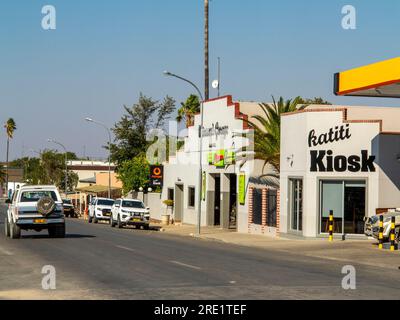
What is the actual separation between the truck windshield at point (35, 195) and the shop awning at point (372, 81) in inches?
488

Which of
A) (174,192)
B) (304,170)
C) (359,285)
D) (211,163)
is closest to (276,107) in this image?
(211,163)

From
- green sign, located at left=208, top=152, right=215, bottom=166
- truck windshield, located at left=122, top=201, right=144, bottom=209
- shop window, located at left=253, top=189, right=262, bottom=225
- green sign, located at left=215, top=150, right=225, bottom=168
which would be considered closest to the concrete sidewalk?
shop window, located at left=253, top=189, right=262, bottom=225

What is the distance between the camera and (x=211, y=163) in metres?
52.2

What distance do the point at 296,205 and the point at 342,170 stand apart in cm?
342

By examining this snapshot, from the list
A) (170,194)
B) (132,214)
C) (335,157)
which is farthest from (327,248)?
(170,194)

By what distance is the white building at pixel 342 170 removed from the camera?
3528cm

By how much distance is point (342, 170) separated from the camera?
3578cm

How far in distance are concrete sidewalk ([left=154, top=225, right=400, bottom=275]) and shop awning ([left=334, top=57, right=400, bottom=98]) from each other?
20.2ft

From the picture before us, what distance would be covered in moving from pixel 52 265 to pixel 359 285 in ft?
26.7

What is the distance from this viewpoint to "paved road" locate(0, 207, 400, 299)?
1545 cm

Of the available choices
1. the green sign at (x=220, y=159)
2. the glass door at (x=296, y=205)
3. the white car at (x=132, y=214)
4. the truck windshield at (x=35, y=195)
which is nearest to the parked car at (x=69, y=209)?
the white car at (x=132, y=214)

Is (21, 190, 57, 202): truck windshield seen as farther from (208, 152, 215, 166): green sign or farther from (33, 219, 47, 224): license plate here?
(208, 152, 215, 166): green sign

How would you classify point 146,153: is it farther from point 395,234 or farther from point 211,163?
point 395,234

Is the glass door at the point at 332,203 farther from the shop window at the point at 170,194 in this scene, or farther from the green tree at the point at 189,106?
the green tree at the point at 189,106
